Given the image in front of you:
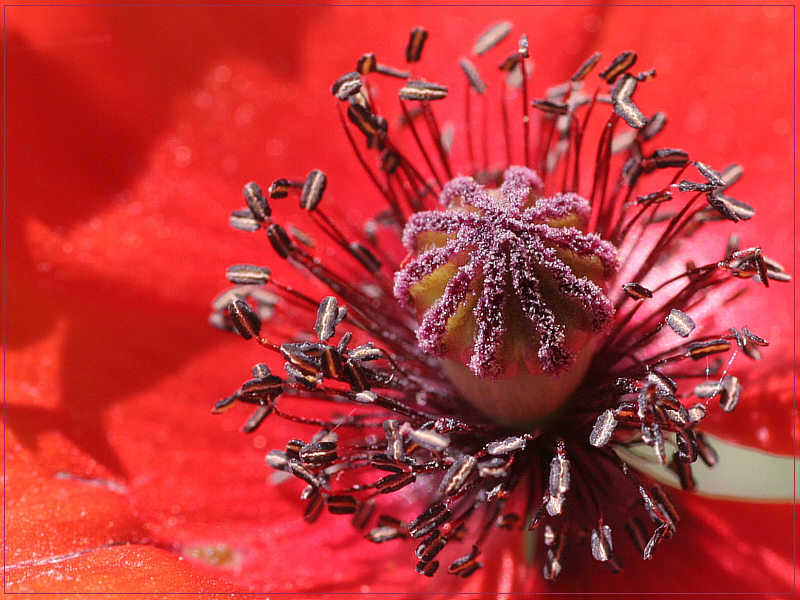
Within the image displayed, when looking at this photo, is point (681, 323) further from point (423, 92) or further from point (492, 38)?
point (492, 38)

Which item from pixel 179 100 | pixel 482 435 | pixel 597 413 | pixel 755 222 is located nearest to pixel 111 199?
pixel 179 100

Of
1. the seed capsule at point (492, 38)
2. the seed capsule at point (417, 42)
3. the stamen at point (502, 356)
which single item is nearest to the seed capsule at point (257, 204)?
the stamen at point (502, 356)

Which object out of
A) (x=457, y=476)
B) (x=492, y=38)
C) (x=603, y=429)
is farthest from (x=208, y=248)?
(x=603, y=429)

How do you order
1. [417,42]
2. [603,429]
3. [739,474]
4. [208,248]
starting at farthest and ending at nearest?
[208,248] → [417,42] → [739,474] → [603,429]

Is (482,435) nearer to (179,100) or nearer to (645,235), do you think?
(645,235)

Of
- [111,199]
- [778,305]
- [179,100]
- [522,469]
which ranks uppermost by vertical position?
[179,100]

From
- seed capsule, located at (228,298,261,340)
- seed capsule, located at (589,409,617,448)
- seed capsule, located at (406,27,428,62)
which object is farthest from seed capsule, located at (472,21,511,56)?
seed capsule, located at (589,409,617,448)
